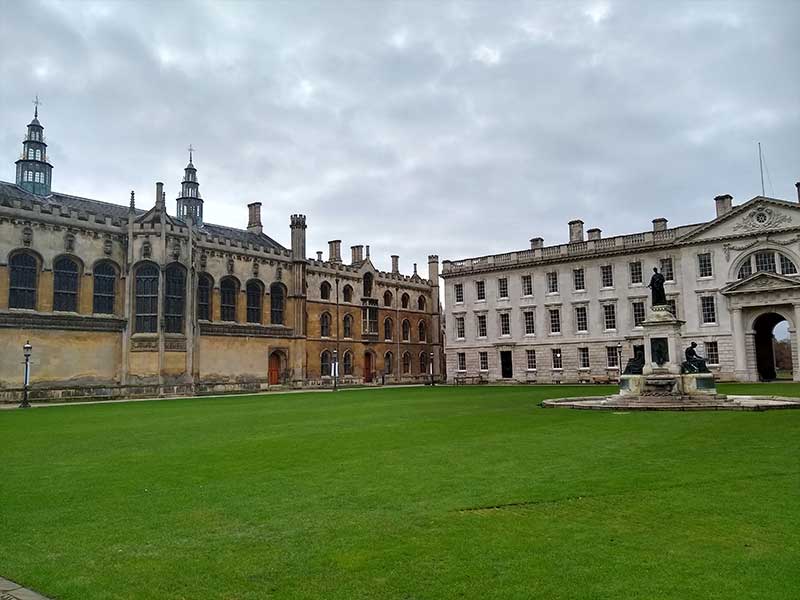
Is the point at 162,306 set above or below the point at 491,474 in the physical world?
above

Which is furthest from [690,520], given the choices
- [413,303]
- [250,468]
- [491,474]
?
[413,303]

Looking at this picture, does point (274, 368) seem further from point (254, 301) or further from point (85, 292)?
point (85, 292)

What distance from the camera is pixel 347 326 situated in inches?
2430

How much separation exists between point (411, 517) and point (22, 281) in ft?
130

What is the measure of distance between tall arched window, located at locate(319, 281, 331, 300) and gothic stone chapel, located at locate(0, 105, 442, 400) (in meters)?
0.12

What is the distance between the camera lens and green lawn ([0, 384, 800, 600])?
529 centimetres

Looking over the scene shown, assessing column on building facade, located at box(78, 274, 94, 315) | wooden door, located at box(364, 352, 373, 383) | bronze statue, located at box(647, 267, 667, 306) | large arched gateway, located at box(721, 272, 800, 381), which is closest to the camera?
bronze statue, located at box(647, 267, 667, 306)

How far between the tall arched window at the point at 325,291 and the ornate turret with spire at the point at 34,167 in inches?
898

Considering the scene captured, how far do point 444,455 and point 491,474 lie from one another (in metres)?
2.09

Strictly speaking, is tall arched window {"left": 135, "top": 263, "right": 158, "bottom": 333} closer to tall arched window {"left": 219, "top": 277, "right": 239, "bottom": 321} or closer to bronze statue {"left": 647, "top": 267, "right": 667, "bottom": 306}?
tall arched window {"left": 219, "top": 277, "right": 239, "bottom": 321}

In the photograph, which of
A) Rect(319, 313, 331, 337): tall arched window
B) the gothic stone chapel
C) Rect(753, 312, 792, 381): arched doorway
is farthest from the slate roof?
Rect(753, 312, 792, 381): arched doorway

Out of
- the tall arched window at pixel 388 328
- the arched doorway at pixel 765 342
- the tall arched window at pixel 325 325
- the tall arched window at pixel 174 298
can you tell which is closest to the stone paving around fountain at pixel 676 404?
the arched doorway at pixel 765 342

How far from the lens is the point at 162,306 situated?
44.5 meters

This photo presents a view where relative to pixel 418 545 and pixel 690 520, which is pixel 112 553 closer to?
pixel 418 545
